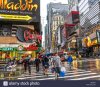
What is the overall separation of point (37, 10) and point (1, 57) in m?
13.5

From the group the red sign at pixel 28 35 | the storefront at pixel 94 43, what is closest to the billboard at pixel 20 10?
the red sign at pixel 28 35

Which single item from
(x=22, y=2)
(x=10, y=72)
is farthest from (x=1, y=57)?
(x=10, y=72)

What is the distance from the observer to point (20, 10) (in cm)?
5984

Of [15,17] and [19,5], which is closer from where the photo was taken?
[15,17]

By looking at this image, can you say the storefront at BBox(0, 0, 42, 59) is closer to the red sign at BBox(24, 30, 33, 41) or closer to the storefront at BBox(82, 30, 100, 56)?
the red sign at BBox(24, 30, 33, 41)

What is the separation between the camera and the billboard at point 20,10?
192ft

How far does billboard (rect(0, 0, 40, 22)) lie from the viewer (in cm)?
5841

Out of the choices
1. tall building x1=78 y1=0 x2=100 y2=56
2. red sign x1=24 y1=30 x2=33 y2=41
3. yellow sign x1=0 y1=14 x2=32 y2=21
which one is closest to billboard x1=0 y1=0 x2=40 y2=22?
yellow sign x1=0 y1=14 x2=32 y2=21

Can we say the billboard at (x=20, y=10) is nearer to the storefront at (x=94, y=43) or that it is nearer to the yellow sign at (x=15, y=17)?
the yellow sign at (x=15, y=17)

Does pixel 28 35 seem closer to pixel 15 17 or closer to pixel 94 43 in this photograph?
pixel 15 17

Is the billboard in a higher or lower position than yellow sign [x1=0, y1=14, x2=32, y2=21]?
higher

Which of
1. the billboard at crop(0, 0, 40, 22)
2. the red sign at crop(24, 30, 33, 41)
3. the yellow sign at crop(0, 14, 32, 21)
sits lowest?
the red sign at crop(24, 30, 33, 41)

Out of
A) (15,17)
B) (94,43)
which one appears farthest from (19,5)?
(94,43)

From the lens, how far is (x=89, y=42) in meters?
114
